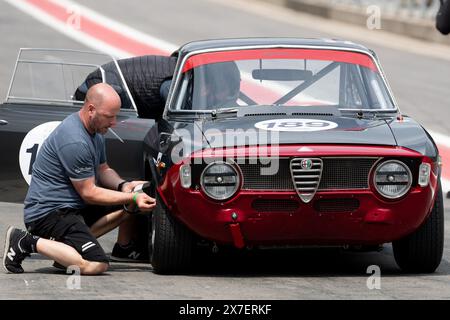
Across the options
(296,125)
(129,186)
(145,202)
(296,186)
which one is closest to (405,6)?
(129,186)

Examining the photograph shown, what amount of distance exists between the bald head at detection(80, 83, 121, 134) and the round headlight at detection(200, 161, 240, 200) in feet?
2.77

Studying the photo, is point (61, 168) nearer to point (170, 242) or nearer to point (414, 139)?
point (170, 242)

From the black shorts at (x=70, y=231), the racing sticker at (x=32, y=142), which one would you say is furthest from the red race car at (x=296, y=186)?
the racing sticker at (x=32, y=142)

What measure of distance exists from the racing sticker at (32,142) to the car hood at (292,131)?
1.62 meters

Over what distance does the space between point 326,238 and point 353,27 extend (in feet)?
72.8

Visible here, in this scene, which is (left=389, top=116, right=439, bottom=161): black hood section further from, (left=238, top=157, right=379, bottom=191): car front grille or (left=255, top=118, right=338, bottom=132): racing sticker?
(left=255, top=118, right=338, bottom=132): racing sticker

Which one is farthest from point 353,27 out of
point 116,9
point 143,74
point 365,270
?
point 365,270

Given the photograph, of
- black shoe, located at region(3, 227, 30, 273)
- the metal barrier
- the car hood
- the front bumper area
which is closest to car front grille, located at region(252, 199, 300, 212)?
the front bumper area

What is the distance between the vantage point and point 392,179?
740cm

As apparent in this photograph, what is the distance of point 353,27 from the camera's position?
29172 mm

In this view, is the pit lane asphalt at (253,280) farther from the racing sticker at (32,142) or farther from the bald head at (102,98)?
the bald head at (102,98)

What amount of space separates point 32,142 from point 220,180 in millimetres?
2320

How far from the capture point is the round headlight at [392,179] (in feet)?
24.2
